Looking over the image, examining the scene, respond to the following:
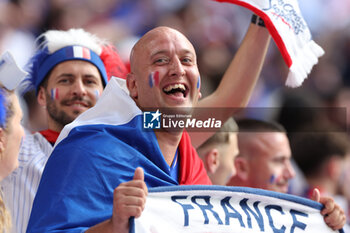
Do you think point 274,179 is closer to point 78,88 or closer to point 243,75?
point 243,75

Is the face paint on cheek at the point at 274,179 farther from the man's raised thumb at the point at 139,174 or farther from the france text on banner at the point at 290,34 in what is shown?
the man's raised thumb at the point at 139,174

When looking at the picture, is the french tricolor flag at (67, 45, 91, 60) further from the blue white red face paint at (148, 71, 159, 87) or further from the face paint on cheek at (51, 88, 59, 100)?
the blue white red face paint at (148, 71, 159, 87)

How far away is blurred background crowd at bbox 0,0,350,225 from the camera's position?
541 cm

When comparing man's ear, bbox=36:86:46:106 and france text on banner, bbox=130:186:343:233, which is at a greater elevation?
man's ear, bbox=36:86:46:106

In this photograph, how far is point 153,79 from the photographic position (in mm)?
2584

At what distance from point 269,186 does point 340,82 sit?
3976 millimetres

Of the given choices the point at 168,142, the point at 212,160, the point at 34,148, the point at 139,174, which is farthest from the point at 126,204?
the point at 212,160

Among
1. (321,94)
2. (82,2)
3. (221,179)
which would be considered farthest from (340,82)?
(221,179)

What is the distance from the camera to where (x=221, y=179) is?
4.03 meters

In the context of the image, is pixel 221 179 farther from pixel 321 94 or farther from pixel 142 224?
pixel 321 94

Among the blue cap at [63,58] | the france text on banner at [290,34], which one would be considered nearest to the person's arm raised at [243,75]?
the france text on banner at [290,34]

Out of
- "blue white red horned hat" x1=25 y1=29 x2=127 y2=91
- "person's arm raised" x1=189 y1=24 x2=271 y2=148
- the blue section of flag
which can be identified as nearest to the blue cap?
"blue white red horned hat" x1=25 y1=29 x2=127 y2=91

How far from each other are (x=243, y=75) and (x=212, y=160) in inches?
32.3

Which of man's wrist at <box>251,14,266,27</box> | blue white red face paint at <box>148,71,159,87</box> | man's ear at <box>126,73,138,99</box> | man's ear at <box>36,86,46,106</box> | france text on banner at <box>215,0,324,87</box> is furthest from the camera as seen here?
man's ear at <box>36,86,46,106</box>
